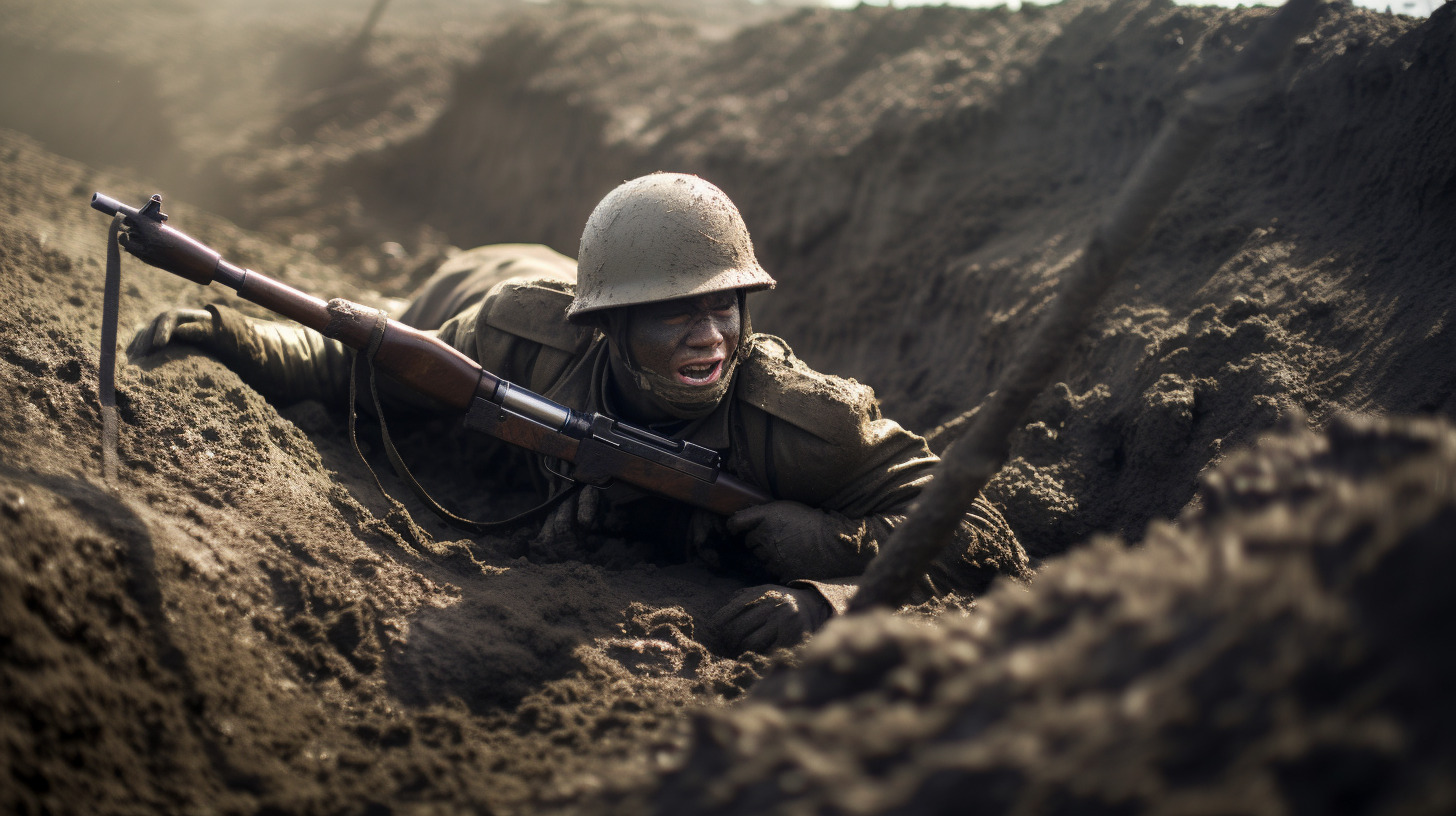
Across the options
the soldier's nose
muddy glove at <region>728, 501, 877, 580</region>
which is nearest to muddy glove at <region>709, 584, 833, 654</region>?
muddy glove at <region>728, 501, 877, 580</region>

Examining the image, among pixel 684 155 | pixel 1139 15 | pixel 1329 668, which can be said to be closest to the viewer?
pixel 1329 668

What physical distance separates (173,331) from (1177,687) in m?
3.93

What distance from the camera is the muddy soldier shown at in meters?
3.42

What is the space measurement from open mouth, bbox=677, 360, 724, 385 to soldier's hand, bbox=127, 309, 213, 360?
2.10m

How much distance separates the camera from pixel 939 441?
4.64 meters

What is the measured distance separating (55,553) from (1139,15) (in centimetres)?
631

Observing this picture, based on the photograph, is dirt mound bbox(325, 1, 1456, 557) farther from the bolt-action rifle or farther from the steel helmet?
the steel helmet

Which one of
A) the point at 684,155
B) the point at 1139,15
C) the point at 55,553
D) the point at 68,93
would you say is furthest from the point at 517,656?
the point at 68,93

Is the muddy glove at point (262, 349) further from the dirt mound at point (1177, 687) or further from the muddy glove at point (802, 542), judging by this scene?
the dirt mound at point (1177, 687)

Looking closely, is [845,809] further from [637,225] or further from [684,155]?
[684,155]

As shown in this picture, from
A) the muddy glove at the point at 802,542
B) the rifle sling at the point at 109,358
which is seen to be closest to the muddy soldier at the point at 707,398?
the muddy glove at the point at 802,542

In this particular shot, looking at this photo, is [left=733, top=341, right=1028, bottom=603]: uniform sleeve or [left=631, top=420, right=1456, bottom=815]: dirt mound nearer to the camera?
[left=631, top=420, right=1456, bottom=815]: dirt mound

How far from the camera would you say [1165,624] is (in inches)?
53.5

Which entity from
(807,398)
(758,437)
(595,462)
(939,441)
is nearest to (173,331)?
(595,462)
